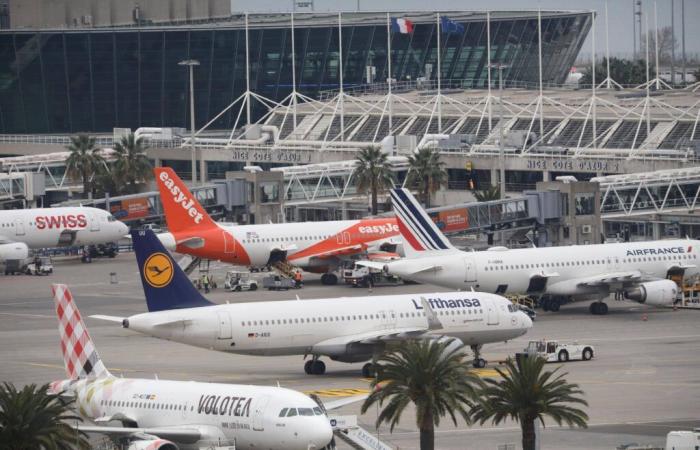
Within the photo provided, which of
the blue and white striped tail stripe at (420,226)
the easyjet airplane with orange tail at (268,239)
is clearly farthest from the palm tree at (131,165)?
the blue and white striped tail stripe at (420,226)

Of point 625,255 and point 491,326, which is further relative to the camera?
point 625,255

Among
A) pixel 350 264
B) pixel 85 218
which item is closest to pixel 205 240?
pixel 350 264

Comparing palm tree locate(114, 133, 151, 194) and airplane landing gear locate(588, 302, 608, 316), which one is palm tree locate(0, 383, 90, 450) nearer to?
airplane landing gear locate(588, 302, 608, 316)

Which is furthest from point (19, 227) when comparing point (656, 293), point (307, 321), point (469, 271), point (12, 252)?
point (307, 321)

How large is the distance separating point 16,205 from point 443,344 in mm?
106576

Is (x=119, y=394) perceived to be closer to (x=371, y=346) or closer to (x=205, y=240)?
(x=371, y=346)

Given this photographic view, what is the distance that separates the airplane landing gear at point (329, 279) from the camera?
122306 mm

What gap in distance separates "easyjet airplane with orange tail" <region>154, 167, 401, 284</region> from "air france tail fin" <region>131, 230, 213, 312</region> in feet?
132

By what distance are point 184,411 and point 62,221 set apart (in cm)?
8008

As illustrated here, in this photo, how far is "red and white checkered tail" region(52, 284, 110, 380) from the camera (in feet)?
208

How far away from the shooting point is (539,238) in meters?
131

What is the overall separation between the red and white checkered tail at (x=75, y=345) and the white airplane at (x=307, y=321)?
481 inches

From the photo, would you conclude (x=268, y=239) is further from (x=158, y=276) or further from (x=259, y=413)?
(x=259, y=413)

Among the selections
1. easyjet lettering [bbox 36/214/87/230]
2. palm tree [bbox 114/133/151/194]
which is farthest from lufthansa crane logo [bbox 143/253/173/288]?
palm tree [bbox 114/133/151/194]
